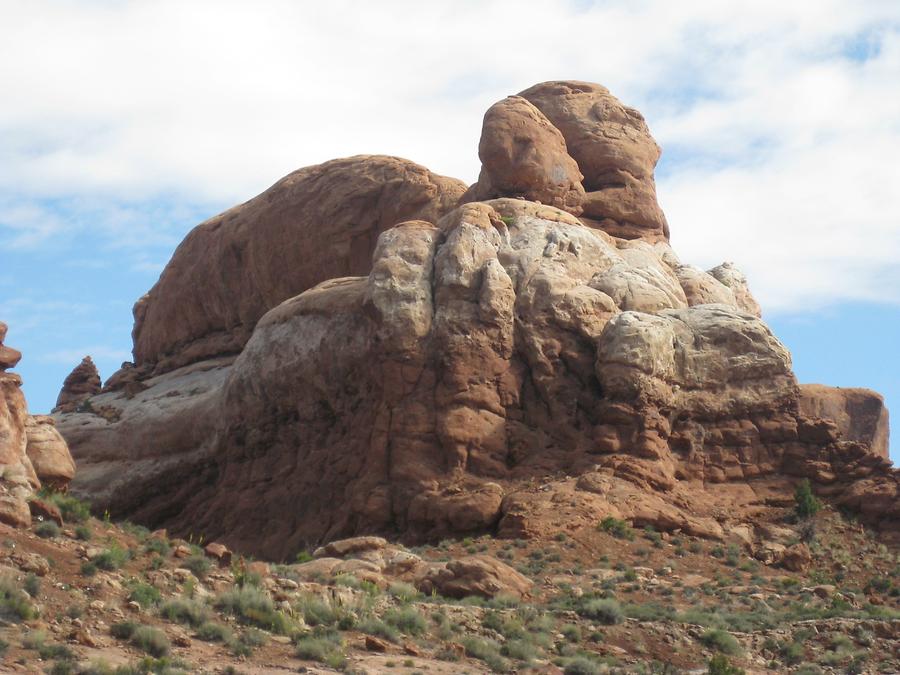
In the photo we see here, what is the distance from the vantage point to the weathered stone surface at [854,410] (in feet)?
178

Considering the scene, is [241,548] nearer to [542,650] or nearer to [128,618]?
[542,650]

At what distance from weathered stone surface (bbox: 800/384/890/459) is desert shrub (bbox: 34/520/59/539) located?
3293cm

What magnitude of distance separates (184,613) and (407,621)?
4065 mm

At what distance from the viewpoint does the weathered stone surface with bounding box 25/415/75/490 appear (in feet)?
93.2

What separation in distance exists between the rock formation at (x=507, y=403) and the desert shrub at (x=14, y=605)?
56.2 feet

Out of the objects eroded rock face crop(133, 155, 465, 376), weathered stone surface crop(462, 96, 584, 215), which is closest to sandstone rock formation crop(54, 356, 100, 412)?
eroded rock face crop(133, 155, 465, 376)

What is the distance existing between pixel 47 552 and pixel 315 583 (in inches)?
191

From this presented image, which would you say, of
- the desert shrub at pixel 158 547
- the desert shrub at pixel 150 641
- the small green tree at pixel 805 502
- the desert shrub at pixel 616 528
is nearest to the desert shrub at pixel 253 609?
the desert shrub at pixel 158 547

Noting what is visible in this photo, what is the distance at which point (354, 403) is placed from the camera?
42938 millimetres

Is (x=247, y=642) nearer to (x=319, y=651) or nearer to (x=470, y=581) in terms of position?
(x=319, y=651)

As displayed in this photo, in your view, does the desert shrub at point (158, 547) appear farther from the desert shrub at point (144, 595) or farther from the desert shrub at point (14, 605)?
the desert shrub at point (14, 605)

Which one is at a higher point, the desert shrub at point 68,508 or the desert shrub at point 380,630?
the desert shrub at point 68,508

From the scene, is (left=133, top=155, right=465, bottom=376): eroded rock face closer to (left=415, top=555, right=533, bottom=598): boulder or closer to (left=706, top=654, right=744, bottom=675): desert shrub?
(left=415, top=555, right=533, bottom=598): boulder

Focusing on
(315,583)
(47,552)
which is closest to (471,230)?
(315,583)
